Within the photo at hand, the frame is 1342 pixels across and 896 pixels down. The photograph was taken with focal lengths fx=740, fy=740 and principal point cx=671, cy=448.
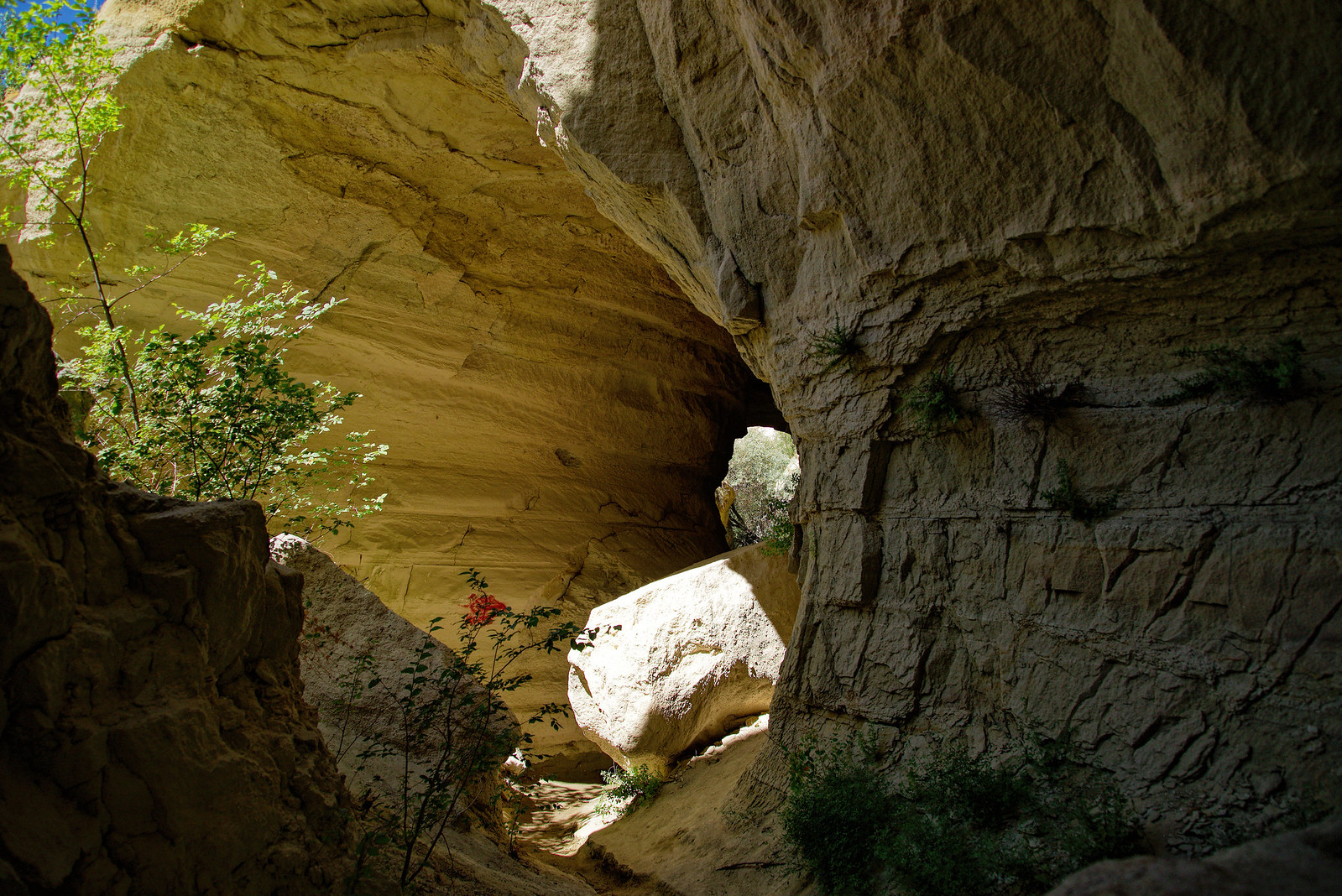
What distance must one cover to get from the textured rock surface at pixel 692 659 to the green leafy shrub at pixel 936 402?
353cm

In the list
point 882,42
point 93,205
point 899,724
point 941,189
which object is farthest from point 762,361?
point 93,205

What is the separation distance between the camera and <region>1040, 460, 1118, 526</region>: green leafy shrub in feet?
14.9

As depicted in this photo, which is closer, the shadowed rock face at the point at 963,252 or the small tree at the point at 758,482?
the shadowed rock face at the point at 963,252

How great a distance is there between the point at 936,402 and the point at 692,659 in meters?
4.40

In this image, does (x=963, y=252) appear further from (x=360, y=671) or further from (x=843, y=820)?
(x=360, y=671)

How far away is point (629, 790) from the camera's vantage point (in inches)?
333

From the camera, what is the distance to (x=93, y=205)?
7953 mm

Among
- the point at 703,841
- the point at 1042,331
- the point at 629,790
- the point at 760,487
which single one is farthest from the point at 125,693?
the point at 760,487

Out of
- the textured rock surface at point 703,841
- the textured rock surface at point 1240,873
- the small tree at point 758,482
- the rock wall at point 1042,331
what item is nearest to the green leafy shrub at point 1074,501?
the rock wall at point 1042,331

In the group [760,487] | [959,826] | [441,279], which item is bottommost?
[959,826]

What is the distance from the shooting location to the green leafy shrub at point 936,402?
516cm

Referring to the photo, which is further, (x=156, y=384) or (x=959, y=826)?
(x=156, y=384)

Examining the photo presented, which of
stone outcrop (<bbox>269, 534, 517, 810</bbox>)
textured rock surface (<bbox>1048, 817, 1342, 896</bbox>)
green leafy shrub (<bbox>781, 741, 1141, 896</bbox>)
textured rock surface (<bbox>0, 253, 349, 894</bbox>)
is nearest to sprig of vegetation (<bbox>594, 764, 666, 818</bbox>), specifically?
stone outcrop (<bbox>269, 534, 517, 810</bbox>)

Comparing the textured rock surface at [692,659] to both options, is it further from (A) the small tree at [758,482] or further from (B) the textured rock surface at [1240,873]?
(B) the textured rock surface at [1240,873]
